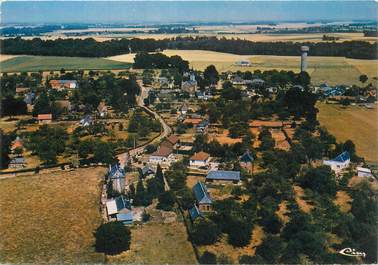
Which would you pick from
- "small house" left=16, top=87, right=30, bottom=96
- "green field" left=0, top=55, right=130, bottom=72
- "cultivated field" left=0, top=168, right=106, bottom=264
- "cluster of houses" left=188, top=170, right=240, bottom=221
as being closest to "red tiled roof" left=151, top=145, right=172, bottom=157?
"cultivated field" left=0, top=168, right=106, bottom=264

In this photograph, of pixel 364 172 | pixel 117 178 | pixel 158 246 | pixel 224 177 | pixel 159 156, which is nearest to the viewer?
pixel 158 246

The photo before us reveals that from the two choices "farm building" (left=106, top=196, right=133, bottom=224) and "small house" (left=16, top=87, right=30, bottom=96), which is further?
"small house" (left=16, top=87, right=30, bottom=96)

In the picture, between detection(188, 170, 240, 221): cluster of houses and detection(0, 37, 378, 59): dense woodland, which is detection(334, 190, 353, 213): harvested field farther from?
detection(0, 37, 378, 59): dense woodland

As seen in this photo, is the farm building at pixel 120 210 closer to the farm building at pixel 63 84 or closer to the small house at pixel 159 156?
the small house at pixel 159 156

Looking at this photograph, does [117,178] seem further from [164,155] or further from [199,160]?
[199,160]

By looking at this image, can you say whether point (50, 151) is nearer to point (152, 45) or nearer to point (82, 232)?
point (82, 232)

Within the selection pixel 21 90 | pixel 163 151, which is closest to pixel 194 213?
pixel 163 151

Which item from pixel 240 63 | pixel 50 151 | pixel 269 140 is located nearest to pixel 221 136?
pixel 269 140
